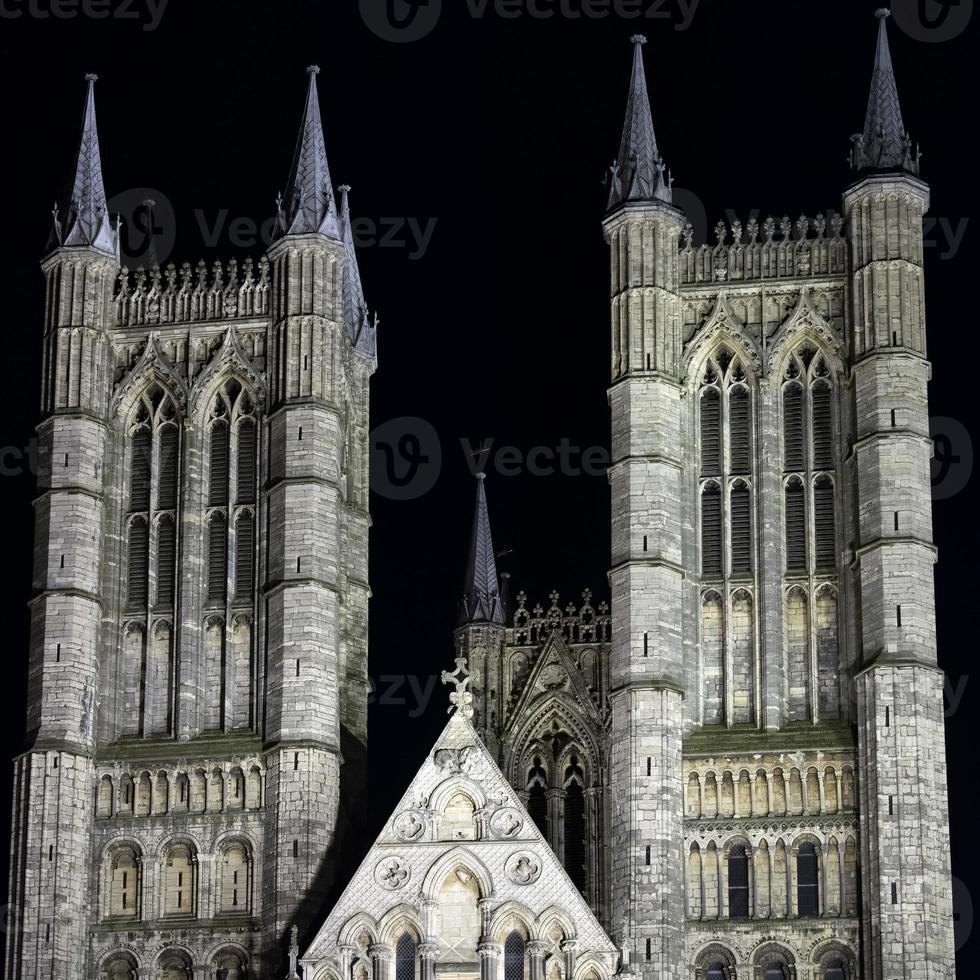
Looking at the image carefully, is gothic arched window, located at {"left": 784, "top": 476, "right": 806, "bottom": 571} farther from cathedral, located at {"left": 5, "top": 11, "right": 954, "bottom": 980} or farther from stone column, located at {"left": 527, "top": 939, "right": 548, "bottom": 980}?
stone column, located at {"left": 527, "top": 939, "right": 548, "bottom": 980}

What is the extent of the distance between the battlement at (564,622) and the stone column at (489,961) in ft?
41.9

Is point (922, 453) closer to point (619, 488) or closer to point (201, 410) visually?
point (619, 488)

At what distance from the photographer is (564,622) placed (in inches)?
3214

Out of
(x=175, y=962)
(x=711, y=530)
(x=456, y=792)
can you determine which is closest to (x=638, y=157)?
(x=711, y=530)

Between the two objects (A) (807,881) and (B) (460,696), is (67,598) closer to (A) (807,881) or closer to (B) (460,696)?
(B) (460,696)

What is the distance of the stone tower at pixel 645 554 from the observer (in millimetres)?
70875

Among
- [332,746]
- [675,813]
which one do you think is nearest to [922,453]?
[675,813]

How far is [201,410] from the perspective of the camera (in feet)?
253

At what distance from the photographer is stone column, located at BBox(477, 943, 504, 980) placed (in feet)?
230

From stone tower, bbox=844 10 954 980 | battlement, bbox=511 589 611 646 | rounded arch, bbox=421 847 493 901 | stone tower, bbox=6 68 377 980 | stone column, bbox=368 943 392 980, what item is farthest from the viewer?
battlement, bbox=511 589 611 646

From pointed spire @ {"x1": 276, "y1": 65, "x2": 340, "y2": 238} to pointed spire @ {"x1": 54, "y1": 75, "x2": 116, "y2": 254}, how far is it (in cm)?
410

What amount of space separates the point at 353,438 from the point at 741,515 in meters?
10.3

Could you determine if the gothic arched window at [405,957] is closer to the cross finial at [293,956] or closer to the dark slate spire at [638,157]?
the cross finial at [293,956]

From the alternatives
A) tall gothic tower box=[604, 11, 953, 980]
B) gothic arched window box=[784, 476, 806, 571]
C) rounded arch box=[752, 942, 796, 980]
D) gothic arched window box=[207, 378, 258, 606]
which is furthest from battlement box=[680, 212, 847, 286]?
rounded arch box=[752, 942, 796, 980]
